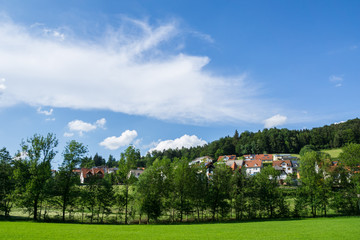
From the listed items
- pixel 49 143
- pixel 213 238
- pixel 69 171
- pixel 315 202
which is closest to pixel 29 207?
pixel 69 171

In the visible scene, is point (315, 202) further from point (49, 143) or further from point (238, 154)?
point (238, 154)

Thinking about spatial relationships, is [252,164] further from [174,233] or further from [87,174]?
[174,233]

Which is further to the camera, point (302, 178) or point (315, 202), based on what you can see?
point (302, 178)

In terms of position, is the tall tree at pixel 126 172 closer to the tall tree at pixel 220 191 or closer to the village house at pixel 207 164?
the village house at pixel 207 164

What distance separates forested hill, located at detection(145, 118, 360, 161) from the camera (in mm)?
156337

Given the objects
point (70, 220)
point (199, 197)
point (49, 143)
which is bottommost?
point (70, 220)

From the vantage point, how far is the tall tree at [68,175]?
37844 mm

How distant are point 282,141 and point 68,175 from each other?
166m

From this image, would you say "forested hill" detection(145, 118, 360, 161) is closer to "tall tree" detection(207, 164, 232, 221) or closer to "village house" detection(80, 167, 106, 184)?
"village house" detection(80, 167, 106, 184)

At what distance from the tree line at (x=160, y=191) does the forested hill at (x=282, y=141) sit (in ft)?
396

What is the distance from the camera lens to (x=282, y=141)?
17412cm

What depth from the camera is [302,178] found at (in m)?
46.4

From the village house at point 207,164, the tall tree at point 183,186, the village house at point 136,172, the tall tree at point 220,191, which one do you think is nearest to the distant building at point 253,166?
the village house at point 207,164

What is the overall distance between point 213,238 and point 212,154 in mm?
162495
